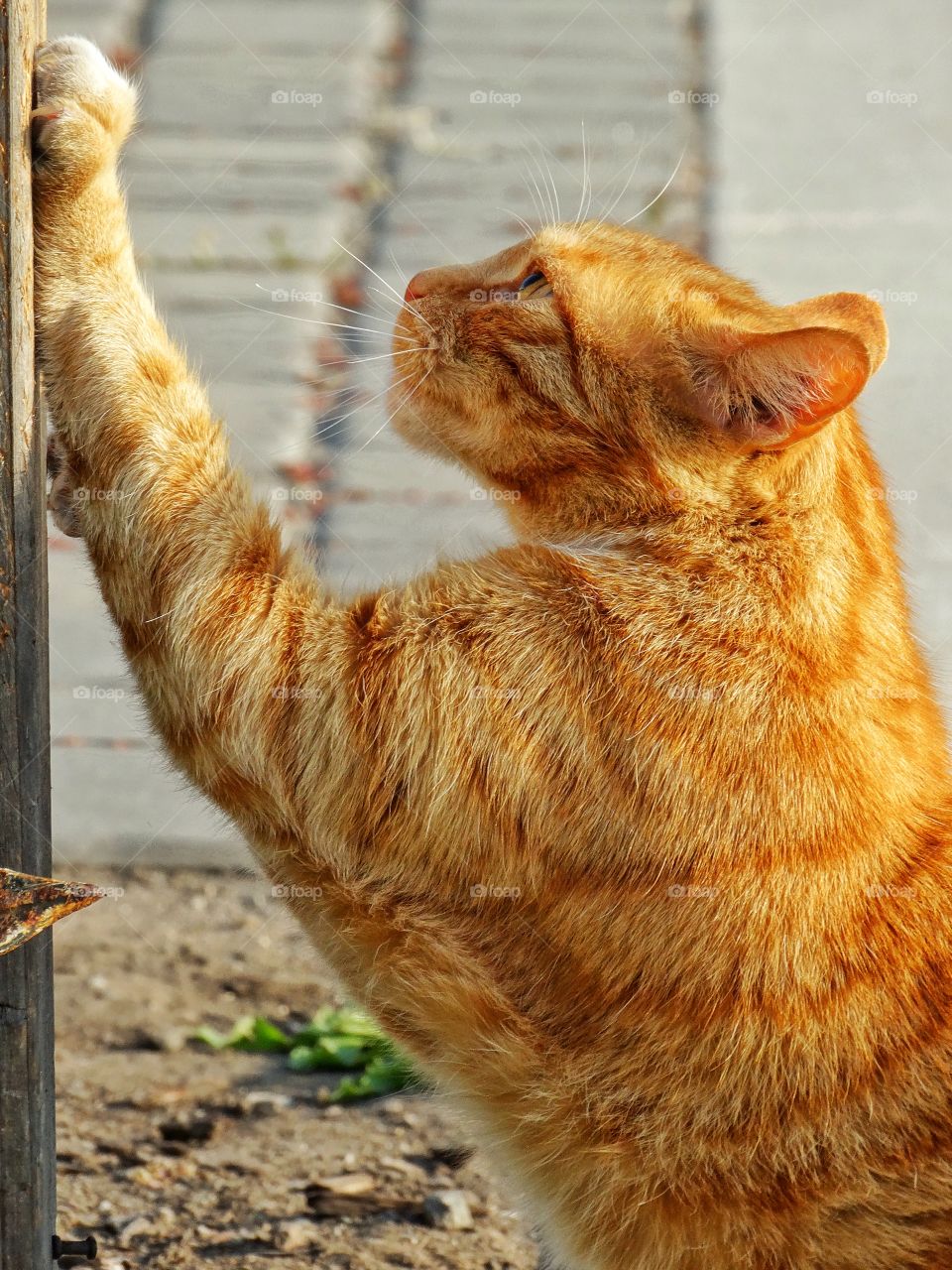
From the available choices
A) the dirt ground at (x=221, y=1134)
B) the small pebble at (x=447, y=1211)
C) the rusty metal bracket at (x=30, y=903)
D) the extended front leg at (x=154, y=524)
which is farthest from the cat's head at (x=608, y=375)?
the small pebble at (x=447, y=1211)

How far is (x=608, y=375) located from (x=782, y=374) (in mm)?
412

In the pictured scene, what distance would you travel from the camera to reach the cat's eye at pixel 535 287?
9.81ft

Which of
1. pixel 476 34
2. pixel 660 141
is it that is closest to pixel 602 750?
pixel 660 141

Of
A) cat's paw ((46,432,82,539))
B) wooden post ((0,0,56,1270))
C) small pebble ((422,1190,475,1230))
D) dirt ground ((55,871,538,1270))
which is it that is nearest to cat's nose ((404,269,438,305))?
cat's paw ((46,432,82,539))

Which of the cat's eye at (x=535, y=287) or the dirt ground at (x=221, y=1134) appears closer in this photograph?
the cat's eye at (x=535, y=287)

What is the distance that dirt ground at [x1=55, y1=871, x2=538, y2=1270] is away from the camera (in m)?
3.25

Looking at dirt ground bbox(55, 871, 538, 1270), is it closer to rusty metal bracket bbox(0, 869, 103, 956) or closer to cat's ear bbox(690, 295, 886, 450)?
rusty metal bracket bbox(0, 869, 103, 956)

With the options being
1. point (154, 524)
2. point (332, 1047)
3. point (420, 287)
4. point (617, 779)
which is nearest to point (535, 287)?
point (420, 287)

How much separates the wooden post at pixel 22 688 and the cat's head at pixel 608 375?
35.6 inches

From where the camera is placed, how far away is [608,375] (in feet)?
9.32

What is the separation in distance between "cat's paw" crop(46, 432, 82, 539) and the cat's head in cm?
73

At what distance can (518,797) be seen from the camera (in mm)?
2527

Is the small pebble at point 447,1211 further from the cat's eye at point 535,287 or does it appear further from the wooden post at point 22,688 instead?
the cat's eye at point 535,287

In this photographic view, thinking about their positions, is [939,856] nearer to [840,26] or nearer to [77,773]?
[77,773]
